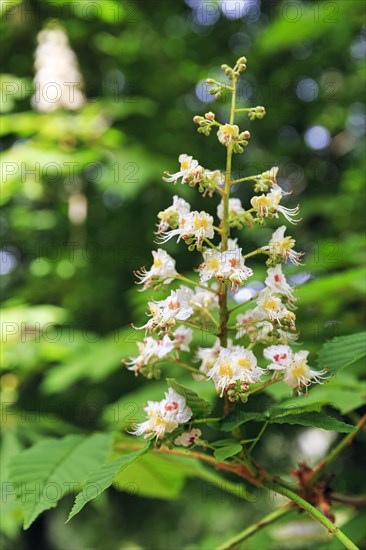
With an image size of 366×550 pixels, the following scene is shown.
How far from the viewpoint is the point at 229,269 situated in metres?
1.25

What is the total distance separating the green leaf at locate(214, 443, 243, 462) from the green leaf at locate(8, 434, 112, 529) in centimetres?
36

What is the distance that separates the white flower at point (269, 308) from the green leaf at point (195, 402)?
0.69ft

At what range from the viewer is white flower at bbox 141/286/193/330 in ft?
4.26

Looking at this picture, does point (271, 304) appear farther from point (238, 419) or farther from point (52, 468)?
point (52, 468)

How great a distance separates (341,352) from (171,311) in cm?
45

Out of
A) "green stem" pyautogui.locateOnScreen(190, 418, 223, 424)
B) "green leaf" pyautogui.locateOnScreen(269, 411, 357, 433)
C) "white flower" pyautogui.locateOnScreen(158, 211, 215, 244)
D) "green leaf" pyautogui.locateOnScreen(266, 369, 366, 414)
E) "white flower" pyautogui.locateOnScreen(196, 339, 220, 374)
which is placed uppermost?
"white flower" pyautogui.locateOnScreen(158, 211, 215, 244)

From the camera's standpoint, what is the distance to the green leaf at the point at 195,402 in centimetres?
125

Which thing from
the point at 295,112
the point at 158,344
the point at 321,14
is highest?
the point at 321,14

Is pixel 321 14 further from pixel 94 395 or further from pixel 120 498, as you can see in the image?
pixel 120 498

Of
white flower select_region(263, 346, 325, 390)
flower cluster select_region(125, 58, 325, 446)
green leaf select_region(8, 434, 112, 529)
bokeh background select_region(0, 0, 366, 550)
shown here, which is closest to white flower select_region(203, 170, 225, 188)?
flower cluster select_region(125, 58, 325, 446)

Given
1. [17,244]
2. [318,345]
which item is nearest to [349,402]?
[318,345]

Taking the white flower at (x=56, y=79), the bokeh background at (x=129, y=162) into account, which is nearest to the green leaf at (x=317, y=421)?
the bokeh background at (x=129, y=162)

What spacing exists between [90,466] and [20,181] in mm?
3159

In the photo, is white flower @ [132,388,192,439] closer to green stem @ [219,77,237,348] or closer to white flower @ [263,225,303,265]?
green stem @ [219,77,237,348]
